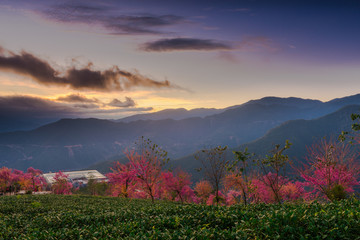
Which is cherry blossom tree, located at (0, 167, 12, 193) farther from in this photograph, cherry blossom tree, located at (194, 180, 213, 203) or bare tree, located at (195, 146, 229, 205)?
bare tree, located at (195, 146, 229, 205)

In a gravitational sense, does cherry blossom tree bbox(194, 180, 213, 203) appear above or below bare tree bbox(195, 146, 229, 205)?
below

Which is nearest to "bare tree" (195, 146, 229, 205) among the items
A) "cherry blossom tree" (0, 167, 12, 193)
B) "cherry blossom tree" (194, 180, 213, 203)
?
"cherry blossom tree" (194, 180, 213, 203)

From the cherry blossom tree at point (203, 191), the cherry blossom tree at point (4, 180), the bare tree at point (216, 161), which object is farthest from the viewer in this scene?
the cherry blossom tree at point (4, 180)

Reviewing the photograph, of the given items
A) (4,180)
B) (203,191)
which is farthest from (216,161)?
(4,180)

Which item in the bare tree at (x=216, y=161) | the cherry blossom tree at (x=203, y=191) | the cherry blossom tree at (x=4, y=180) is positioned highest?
the bare tree at (x=216, y=161)

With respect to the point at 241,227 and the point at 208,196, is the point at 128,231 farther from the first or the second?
the point at 208,196

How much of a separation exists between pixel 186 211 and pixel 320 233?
631 centimetres

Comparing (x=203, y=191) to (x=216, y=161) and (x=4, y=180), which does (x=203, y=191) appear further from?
(x=4, y=180)

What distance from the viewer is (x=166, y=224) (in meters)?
9.03

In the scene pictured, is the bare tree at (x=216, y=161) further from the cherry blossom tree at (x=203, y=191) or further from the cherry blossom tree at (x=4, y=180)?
the cherry blossom tree at (x=4, y=180)

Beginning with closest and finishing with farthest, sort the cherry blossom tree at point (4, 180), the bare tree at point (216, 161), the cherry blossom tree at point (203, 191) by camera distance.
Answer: the bare tree at point (216, 161)
the cherry blossom tree at point (203, 191)
the cherry blossom tree at point (4, 180)

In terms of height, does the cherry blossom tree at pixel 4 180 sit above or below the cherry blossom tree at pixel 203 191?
above

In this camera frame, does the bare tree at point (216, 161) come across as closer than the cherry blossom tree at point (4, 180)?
Yes

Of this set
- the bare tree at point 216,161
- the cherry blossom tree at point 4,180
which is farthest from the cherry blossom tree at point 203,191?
the cherry blossom tree at point 4,180
